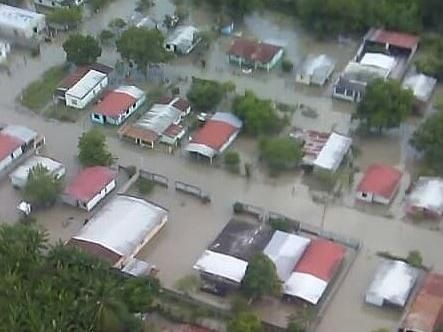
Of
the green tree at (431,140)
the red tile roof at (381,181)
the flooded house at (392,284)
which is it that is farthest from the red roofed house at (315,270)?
the green tree at (431,140)

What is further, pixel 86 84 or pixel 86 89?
pixel 86 84

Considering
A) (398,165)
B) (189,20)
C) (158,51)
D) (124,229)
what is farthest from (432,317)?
(189,20)

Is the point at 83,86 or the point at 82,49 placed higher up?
the point at 82,49

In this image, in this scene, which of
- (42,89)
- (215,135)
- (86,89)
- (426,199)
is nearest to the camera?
(426,199)

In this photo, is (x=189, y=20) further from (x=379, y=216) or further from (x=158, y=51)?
(x=379, y=216)

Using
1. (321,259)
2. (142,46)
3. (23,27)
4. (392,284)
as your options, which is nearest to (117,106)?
(142,46)

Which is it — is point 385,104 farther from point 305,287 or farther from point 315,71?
point 305,287

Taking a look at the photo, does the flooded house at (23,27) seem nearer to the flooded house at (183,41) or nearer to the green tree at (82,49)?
the green tree at (82,49)
